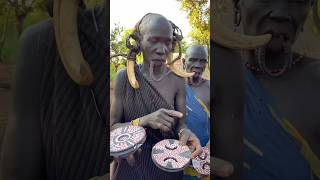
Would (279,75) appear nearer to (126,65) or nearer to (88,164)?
(126,65)

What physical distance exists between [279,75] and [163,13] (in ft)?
2.97

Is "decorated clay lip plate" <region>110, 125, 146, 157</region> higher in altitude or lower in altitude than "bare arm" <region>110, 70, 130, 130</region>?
lower

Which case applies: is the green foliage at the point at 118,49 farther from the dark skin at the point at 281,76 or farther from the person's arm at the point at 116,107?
A: the dark skin at the point at 281,76

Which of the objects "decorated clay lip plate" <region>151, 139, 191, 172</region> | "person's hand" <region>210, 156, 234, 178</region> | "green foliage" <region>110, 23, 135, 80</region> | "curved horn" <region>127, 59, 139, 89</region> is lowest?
"person's hand" <region>210, 156, 234, 178</region>

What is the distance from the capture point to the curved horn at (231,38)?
3.06 metres

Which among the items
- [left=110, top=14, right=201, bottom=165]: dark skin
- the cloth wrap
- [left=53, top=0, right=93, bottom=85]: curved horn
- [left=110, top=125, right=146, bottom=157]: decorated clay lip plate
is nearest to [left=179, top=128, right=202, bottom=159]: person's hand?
[left=110, top=14, right=201, bottom=165]: dark skin

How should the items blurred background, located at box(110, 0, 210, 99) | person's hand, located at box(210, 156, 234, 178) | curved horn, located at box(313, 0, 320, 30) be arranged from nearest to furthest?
blurred background, located at box(110, 0, 210, 99) < person's hand, located at box(210, 156, 234, 178) < curved horn, located at box(313, 0, 320, 30)

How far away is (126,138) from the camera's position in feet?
9.80

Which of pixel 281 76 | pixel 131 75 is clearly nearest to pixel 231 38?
pixel 281 76

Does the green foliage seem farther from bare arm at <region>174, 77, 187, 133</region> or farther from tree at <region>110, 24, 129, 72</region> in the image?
bare arm at <region>174, 77, 187, 133</region>

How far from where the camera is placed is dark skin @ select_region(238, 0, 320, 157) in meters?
3.12

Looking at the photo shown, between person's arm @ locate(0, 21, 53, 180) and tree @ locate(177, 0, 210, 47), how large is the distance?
911mm

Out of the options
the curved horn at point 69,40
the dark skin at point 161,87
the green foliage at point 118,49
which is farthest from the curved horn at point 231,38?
the curved horn at point 69,40

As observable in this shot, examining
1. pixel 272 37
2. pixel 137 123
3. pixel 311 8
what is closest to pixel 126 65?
pixel 137 123
